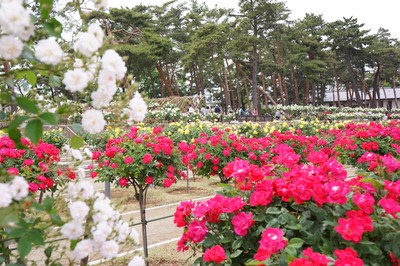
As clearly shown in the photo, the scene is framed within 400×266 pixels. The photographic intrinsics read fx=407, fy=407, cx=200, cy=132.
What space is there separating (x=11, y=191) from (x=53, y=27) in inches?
17.7

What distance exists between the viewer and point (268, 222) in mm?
1649

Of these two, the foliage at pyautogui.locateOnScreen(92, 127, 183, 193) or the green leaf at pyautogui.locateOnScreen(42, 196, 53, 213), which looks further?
the foliage at pyautogui.locateOnScreen(92, 127, 183, 193)

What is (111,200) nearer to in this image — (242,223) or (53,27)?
(242,223)

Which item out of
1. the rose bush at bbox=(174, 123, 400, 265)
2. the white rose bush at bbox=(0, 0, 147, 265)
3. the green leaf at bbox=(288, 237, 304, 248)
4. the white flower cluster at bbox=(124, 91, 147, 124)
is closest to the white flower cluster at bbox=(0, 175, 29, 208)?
the white rose bush at bbox=(0, 0, 147, 265)

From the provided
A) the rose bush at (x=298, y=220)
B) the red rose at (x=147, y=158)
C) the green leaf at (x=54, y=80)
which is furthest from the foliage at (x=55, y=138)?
the green leaf at (x=54, y=80)

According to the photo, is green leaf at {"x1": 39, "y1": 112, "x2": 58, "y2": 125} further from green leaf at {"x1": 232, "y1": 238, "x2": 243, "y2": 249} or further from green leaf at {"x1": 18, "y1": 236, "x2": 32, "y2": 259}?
green leaf at {"x1": 232, "y1": 238, "x2": 243, "y2": 249}

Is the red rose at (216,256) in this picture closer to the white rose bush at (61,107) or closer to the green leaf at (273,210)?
the green leaf at (273,210)

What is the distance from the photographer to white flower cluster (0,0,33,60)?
88 centimetres

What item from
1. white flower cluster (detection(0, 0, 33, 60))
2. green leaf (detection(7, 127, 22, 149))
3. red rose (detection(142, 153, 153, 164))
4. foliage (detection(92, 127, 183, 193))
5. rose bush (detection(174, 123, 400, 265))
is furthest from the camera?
foliage (detection(92, 127, 183, 193))

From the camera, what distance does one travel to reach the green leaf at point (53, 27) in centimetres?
109

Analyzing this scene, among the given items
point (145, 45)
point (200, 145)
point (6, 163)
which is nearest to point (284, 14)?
point (145, 45)

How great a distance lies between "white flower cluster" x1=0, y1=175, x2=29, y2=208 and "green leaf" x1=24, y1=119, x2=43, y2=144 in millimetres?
109

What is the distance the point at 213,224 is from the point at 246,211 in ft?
0.52

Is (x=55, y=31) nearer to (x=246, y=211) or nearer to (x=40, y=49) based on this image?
(x=40, y=49)
